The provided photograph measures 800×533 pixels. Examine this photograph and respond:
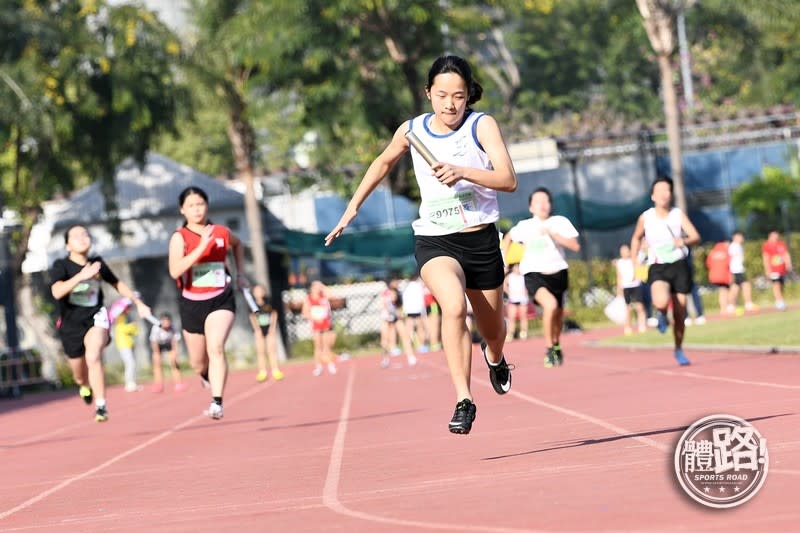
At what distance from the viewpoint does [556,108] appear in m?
80.7

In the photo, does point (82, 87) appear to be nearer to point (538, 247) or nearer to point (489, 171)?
point (538, 247)

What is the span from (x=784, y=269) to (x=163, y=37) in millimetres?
15549

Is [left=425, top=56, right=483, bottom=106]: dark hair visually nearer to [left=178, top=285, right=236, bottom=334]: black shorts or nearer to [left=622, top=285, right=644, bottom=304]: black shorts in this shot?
[left=178, top=285, right=236, bottom=334]: black shorts

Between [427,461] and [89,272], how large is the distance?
5.74 metres

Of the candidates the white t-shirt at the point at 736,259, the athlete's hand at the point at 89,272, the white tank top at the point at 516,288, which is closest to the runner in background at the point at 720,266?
the white t-shirt at the point at 736,259

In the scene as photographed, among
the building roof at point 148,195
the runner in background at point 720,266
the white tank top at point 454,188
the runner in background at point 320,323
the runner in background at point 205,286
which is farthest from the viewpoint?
the building roof at point 148,195

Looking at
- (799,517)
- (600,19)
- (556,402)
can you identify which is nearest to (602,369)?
(556,402)

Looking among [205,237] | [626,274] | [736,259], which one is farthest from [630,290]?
[205,237]

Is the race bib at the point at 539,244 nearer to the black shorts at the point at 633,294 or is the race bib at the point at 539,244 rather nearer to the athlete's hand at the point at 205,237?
the athlete's hand at the point at 205,237

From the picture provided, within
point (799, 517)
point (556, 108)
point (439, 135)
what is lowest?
point (799, 517)

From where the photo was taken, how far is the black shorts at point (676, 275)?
1533 centimetres

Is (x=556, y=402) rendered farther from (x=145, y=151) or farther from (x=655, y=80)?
(x=655, y=80)

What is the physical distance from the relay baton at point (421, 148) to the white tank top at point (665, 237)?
7.18 metres

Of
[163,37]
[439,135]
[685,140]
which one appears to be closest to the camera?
[439,135]
